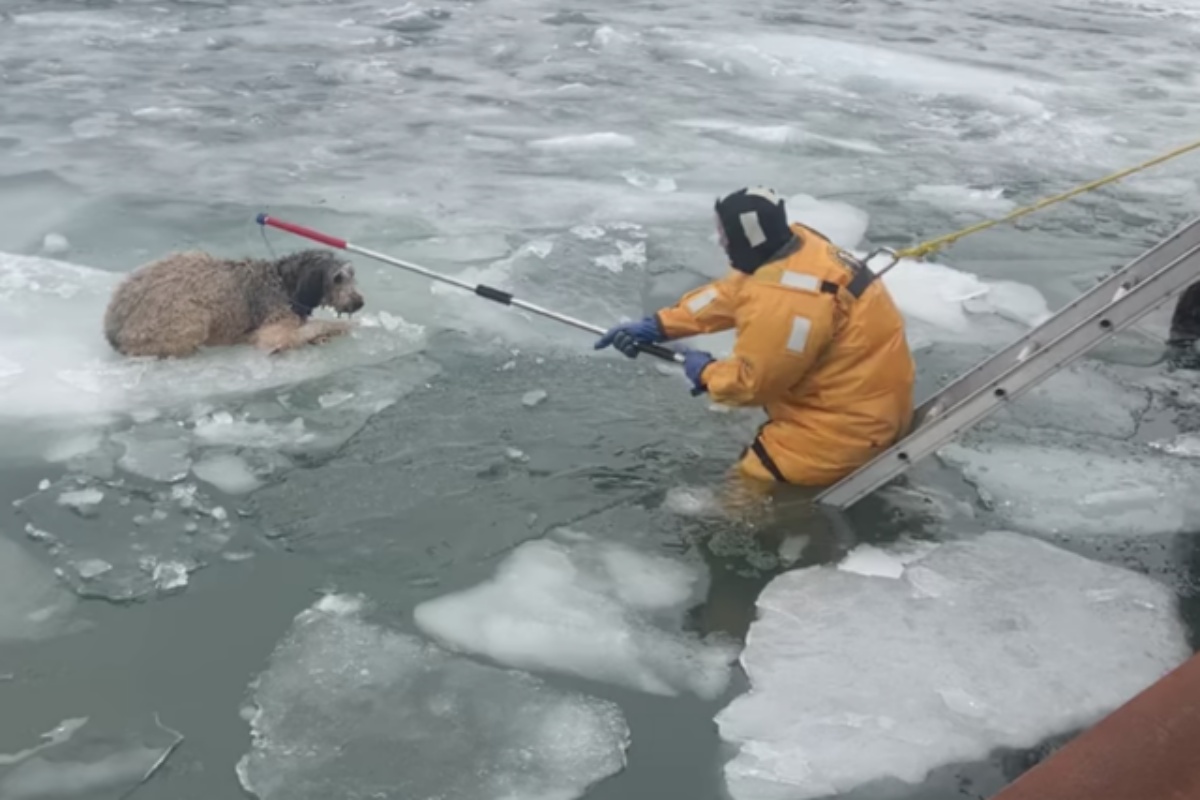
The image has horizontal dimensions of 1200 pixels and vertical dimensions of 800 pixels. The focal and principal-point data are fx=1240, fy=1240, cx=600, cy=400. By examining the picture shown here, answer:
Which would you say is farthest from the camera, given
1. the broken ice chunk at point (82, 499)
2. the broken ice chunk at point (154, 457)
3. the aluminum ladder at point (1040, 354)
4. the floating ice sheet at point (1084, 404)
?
the floating ice sheet at point (1084, 404)

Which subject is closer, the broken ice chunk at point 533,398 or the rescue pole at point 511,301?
the rescue pole at point 511,301

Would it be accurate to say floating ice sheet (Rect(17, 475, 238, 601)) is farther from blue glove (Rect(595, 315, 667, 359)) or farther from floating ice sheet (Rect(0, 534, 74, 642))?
blue glove (Rect(595, 315, 667, 359))

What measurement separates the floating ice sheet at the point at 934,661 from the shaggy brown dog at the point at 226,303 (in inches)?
101

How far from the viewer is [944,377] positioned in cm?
543

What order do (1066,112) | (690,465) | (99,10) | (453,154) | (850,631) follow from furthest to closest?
(99,10) → (1066,112) → (453,154) → (690,465) → (850,631)

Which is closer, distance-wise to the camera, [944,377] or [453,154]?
[944,377]

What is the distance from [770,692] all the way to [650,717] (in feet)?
1.17

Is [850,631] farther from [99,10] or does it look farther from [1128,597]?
[99,10]

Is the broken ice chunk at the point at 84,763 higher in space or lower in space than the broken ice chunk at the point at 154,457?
lower

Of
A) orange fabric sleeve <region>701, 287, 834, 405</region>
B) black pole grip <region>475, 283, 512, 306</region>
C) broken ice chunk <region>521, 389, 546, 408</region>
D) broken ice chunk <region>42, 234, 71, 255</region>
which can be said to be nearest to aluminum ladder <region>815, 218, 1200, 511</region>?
orange fabric sleeve <region>701, 287, 834, 405</region>

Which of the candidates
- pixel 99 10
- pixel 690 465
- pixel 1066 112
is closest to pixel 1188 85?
pixel 1066 112

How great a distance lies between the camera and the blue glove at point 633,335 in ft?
14.6

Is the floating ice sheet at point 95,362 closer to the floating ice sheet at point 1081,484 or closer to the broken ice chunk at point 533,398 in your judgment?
the broken ice chunk at point 533,398

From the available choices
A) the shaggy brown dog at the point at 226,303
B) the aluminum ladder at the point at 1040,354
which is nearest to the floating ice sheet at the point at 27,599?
the shaggy brown dog at the point at 226,303
